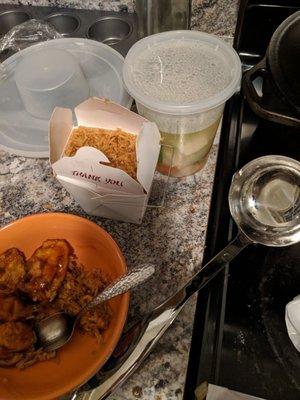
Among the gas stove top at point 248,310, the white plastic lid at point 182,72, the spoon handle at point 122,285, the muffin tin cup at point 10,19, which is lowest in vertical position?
the gas stove top at point 248,310

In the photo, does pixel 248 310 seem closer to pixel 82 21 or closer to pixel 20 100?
pixel 20 100

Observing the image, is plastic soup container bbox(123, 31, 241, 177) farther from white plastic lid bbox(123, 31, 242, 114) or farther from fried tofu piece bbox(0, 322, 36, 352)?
fried tofu piece bbox(0, 322, 36, 352)

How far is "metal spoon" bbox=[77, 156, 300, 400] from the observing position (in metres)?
0.48

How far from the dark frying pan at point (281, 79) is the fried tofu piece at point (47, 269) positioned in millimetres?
376

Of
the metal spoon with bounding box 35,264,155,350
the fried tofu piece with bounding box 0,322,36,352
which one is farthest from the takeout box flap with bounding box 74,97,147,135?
the fried tofu piece with bounding box 0,322,36,352

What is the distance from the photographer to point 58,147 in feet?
1.89

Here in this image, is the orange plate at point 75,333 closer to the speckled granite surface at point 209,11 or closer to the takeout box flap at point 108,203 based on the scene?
the takeout box flap at point 108,203

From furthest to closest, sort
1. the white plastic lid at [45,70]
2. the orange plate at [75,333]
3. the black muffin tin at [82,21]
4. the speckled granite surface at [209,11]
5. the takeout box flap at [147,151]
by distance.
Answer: the black muffin tin at [82,21] < the speckled granite surface at [209,11] < the white plastic lid at [45,70] < the takeout box flap at [147,151] < the orange plate at [75,333]

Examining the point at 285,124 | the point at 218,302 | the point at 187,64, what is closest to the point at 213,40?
the point at 187,64

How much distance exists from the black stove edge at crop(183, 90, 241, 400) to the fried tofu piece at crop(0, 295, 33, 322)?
24cm

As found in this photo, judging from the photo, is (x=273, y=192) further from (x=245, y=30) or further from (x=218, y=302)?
(x=245, y=30)

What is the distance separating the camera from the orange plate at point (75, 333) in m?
0.45

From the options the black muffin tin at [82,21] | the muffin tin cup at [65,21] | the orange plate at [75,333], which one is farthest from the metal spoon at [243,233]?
the muffin tin cup at [65,21]

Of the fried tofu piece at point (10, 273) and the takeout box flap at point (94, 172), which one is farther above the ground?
the takeout box flap at point (94, 172)
